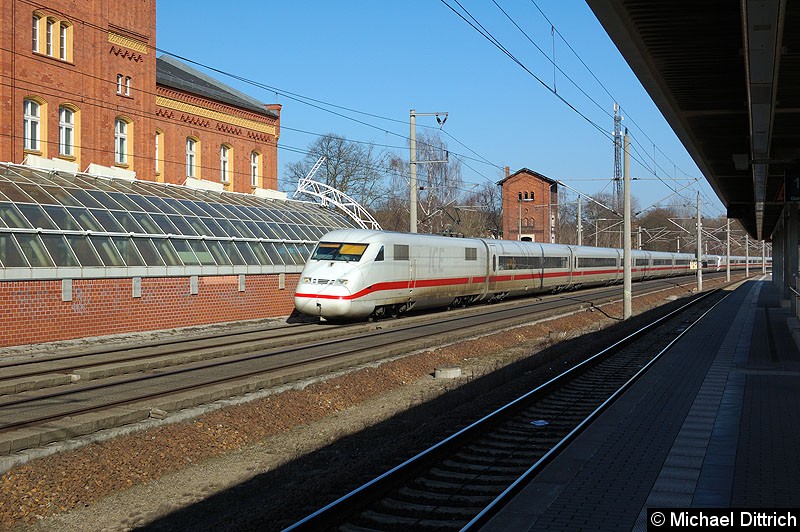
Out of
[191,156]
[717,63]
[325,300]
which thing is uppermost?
[191,156]

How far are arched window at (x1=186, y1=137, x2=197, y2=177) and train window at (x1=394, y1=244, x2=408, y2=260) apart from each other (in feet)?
56.4

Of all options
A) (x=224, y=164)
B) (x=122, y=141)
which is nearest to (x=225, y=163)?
(x=224, y=164)

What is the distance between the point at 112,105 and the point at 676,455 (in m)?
30.6

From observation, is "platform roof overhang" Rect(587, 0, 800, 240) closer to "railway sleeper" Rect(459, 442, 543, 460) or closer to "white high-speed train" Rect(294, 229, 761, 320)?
"railway sleeper" Rect(459, 442, 543, 460)

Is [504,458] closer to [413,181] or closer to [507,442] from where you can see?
[507,442]

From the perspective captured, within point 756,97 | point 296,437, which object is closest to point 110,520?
point 296,437

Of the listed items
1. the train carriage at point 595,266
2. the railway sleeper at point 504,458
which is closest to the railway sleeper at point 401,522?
the railway sleeper at point 504,458

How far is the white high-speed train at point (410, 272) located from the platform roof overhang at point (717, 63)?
1056 cm

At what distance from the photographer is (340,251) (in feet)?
83.4

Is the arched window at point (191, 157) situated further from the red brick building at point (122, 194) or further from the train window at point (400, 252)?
the train window at point (400, 252)

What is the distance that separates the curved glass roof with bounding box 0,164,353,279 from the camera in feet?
66.8

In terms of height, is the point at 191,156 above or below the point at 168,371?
above

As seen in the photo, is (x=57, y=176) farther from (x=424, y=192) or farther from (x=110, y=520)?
(x=424, y=192)

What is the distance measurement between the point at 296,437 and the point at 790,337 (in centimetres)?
1734
